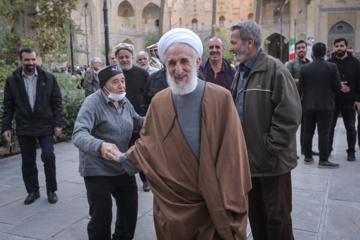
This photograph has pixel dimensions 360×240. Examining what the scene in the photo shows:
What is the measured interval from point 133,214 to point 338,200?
2807 millimetres

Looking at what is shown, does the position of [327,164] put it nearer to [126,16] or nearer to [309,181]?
[309,181]

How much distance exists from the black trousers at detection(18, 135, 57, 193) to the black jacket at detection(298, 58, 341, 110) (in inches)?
168

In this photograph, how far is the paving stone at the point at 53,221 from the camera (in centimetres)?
395

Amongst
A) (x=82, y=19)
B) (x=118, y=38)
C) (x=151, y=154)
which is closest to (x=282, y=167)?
(x=151, y=154)

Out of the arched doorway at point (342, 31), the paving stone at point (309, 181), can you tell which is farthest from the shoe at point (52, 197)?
the arched doorway at point (342, 31)

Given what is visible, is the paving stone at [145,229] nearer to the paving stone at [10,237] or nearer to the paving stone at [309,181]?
the paving stone at [10,237]

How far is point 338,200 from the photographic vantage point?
4.62m

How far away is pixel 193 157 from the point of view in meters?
2.03

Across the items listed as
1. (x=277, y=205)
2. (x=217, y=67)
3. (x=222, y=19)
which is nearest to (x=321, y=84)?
(x=217, y=67)

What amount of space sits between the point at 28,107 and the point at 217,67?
269 centimetres

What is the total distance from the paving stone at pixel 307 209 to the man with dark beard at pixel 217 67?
1.80 metres

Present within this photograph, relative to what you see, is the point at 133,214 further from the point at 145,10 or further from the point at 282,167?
the point at 145,10

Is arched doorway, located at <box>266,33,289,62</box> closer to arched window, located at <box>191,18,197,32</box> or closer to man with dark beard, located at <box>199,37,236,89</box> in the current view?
arched window, located at <box>191,18,197,32</box>

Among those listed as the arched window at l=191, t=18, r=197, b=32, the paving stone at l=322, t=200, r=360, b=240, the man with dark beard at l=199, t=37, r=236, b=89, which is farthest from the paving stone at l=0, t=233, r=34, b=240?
the arched window at l=191, t=18, r=197, b=32
